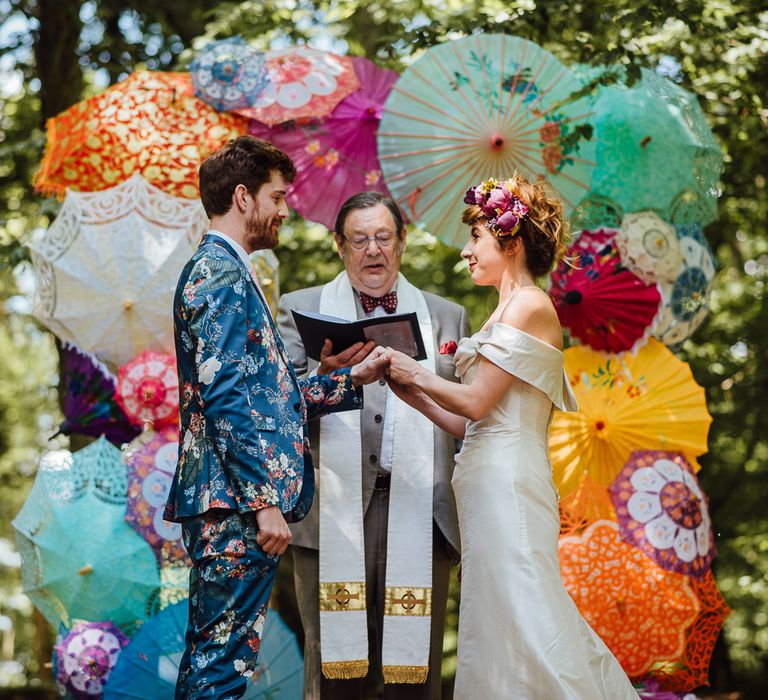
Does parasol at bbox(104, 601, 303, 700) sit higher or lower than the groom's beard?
lower

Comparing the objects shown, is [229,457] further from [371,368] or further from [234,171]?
[234,171]

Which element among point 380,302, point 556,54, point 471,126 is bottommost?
point 380,302

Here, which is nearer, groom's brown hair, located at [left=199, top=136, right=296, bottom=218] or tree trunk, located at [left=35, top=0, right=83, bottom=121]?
groom's brown hair, located at [left=199, top=136, right=296, bottom=218]

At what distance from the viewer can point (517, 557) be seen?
3.66 meters

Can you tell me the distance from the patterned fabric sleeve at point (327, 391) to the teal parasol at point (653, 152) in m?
2.39

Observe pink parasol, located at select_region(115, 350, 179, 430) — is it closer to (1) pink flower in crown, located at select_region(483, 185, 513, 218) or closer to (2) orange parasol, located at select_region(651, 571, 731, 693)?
(1) pink flower in crown, located at select_region(483, 185, 513, 218)

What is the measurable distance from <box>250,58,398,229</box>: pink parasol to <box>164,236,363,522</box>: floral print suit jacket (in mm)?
2310

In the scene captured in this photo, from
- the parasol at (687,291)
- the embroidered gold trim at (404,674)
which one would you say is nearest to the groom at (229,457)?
the embroidered gold trim at (404,674)

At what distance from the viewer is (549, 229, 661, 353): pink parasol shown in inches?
215

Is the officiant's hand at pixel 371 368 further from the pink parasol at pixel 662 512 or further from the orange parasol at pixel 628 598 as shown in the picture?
the pink parasol at pixel 662 512

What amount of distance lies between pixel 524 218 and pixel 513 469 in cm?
95

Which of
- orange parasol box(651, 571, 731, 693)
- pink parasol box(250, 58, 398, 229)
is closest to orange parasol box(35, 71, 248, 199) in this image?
pink parasol box(250, 58, 398, 229)

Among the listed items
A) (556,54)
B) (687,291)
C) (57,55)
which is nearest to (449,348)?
(687,291)

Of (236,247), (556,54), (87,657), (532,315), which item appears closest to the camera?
(236,247)
